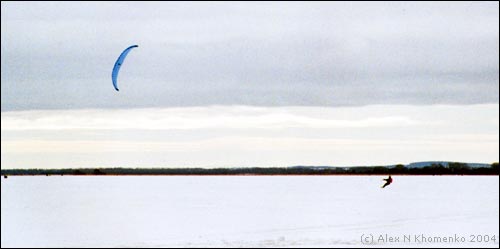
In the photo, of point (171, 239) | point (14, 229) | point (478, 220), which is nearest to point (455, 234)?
point (478, 220)

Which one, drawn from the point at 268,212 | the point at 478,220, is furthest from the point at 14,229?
the point at 478,220

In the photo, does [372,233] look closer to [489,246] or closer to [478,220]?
[489,246]

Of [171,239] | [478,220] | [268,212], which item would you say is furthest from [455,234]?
[268,212]

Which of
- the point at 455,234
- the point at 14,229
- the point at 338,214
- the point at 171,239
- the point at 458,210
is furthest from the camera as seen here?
the point at 458,210

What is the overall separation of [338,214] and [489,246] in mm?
11957

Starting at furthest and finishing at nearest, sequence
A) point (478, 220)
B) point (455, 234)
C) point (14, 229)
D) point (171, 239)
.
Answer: point (478, 220) → point (14, 229) → point (455, 234) → point (171, 239)

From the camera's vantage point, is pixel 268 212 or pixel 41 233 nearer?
pixel 41 233

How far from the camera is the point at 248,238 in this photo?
26.2m

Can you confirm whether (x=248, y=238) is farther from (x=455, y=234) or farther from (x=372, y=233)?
(x=455, y=234)

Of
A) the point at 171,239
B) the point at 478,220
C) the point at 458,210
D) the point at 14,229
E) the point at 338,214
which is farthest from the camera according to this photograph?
the point at 458,210

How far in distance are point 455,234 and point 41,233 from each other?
41.4ft

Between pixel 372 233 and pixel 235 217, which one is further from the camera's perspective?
pixel 235 217

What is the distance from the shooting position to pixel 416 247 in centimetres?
2431

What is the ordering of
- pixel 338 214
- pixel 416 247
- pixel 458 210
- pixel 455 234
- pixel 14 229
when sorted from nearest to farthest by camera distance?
pixel 416 247 < pixel 455 234 < pixel 14 229 < pixel 338 214 < pixel 458 210
